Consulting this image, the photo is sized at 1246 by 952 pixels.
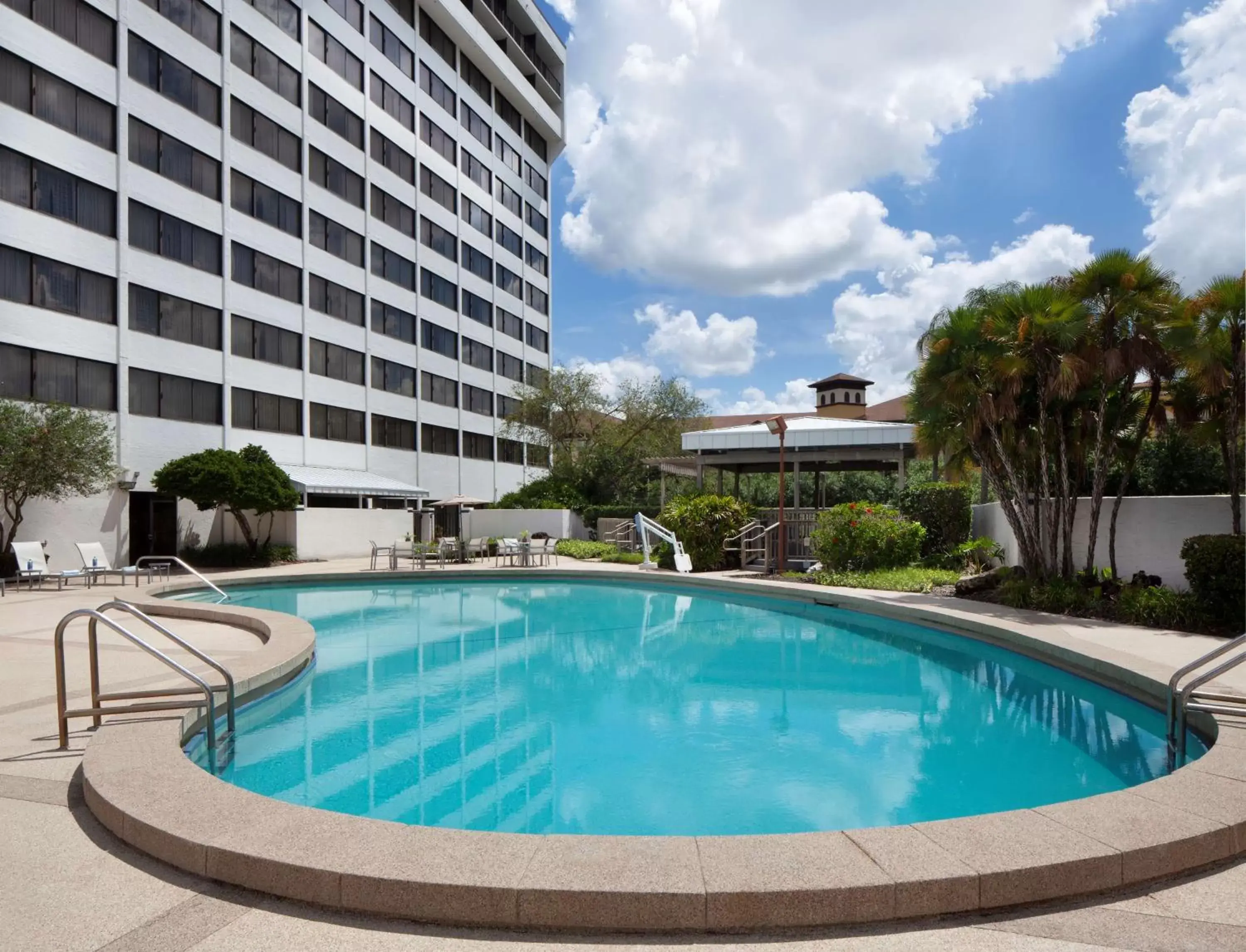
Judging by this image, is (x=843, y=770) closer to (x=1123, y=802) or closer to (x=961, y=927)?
(x=1123, y=802)

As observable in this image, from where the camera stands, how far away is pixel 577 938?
3.32 meters

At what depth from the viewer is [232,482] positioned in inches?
950

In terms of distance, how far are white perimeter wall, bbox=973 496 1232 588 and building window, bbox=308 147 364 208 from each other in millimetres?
31081

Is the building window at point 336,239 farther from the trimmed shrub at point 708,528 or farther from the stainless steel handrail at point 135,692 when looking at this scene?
the stainless steel handrail at point 135,692

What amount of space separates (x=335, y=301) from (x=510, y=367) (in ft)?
50.0

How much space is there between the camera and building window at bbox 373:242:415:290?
37.5 m

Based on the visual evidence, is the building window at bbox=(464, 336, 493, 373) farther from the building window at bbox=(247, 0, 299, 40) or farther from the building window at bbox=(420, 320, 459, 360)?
the building window at bbox=(247, 0, 299, 40)

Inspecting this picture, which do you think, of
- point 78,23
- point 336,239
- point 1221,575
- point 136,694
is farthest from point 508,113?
point 136,694

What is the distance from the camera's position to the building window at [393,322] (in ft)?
123

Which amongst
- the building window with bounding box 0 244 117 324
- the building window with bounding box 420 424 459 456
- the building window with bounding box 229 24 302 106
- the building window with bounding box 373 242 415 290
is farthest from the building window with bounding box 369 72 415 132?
the building window with bounding box 0 244 117 324

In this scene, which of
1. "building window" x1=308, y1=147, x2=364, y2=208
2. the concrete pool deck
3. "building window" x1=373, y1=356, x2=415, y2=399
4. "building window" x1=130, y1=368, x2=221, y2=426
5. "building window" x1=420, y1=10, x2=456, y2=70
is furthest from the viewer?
"building window" x1=420, y1=10, x2=456, y2=70

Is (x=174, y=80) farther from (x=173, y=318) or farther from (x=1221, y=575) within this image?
(x=1221, y=575)

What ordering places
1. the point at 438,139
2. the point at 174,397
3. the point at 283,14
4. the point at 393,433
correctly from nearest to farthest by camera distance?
the point at 174,397 < the point at 283,14 < the point at 393,433 < the point at 438,139

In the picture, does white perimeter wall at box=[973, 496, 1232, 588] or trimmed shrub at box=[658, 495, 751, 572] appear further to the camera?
trimmed shrub at box=[658, 495, 751, 572]
